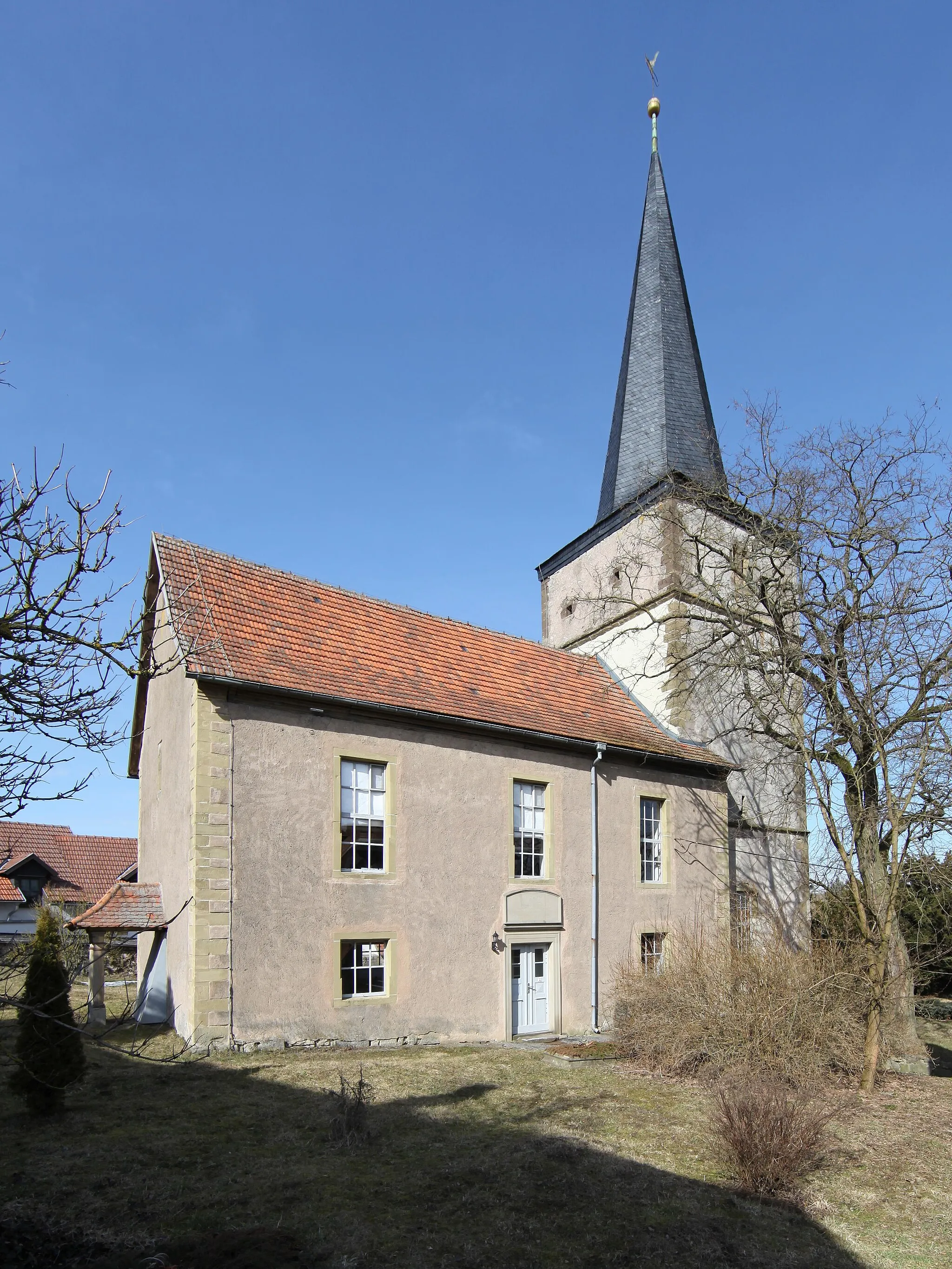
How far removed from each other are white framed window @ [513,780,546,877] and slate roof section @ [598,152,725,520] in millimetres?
8800

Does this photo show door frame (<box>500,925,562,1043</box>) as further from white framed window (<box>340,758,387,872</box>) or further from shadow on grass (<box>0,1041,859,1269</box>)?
shadow on grass (<box>0,1041,859,1269</box>)

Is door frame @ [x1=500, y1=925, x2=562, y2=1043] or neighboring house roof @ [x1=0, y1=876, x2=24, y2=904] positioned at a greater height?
door frame @ [x1=500, y1=925, x2=562, y2=1043]

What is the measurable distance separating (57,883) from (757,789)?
28.8m

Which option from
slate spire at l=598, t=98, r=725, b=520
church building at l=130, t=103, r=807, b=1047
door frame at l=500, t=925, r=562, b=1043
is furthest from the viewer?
slate spire at l=598, t=98, r=725, b=520

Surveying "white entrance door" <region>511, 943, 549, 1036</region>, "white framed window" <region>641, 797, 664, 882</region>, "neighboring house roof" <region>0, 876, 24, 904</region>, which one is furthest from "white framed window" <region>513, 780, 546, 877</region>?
"neighboring house roof" <region>0, 876, 24, 904</region>

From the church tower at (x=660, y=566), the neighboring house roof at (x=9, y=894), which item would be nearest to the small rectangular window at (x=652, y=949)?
the church tower at (x=660, y=566)

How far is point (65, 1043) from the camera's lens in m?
9.33

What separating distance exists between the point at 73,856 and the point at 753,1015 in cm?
3466

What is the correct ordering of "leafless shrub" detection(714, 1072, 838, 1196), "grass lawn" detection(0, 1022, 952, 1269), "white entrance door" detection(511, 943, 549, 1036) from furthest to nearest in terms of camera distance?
"white entrance door" detection(511, 943, 549, 1036) → "leafless shrub" detection(714, 1072, 838, 1196) → "grass lawn" detection(0, 1022, 952, 1269)

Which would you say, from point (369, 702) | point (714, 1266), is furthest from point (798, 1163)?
point (369, 702)

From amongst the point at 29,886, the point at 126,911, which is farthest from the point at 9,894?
the point at 126,911

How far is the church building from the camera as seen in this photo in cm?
1328

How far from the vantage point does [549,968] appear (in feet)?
54.3

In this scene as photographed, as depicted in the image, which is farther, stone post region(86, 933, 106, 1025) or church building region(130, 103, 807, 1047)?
stone post region(86, 933, 106, 1025)
